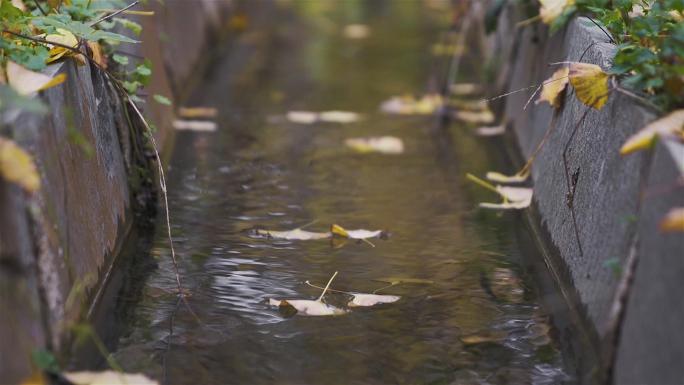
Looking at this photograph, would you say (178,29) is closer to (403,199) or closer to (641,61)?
(403,199)

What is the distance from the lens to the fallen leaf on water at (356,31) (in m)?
6.10

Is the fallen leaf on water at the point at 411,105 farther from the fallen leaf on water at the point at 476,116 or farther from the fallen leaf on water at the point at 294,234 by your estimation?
the fallen leaf on water at the point at 294,234

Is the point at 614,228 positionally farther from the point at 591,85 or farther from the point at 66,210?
the point at 66,210

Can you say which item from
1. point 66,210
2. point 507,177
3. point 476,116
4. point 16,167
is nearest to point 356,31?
point 476,116

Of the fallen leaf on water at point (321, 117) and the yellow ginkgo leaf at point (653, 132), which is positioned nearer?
the yellow ginkgo leaf at point (653, 132)

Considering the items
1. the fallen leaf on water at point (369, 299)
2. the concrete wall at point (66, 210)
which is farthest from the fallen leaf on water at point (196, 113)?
the fallen leaf on water at point (369, 299)

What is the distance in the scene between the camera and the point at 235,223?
283 cm

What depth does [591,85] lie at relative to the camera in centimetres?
210

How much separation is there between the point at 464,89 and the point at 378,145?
3.93 feet

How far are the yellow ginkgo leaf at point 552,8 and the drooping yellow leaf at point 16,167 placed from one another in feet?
6.25

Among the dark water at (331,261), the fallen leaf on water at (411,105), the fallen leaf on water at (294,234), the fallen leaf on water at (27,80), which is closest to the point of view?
the fallen leaf on water at (27,80)

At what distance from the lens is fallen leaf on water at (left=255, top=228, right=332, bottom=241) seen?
2.71 meters

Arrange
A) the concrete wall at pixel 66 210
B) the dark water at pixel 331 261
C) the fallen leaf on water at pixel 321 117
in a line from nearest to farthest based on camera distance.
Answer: the concrete wall at pixel 66 210
the dark water at pixel 331 261
the fallen leaf on water at pixel 321 117

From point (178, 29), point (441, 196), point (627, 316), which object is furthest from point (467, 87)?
point (627, 316)
